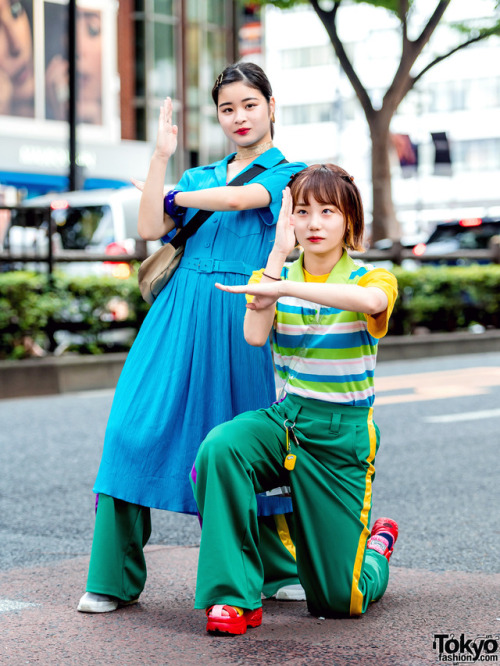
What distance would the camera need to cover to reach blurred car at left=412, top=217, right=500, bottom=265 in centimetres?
2034

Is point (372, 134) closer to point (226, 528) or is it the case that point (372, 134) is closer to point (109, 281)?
point (109, 281)

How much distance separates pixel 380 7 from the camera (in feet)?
65.5

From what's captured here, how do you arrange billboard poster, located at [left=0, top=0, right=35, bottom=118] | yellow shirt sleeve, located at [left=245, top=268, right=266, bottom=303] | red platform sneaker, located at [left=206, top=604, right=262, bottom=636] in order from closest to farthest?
red platform sneaker, located at [left=206, top=604, right=262, bottom=636] → yellow shirt sleeve, located at [left=245, top=268, right=266, bottom=303] → billboard poster, located at [left=0, top=0, right=35, bottom=118]

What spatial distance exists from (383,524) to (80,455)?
3.44 metres

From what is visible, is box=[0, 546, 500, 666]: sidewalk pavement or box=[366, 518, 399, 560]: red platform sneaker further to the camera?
box=[366, 518, 399, 560]: red platform sneaker

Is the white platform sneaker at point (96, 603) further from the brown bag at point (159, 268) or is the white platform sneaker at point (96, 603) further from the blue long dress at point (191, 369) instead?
the brown bag at point (159, 268)

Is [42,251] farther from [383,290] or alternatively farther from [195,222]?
[383,290]

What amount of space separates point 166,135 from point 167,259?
1.31ft

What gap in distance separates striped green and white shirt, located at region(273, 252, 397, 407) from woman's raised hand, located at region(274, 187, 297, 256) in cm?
21

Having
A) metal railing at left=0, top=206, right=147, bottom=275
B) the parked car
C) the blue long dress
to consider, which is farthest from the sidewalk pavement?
the parked car

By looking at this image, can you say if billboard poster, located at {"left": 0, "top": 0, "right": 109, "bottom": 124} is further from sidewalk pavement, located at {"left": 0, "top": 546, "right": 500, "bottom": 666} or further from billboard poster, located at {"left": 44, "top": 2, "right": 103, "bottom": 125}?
sidewalk pavement, located at {"left": 0, "top": 546, "right": 500, "bottom": 666}

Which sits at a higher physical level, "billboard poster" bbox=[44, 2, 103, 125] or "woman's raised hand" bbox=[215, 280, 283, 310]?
"billboard poster" bbox=[44, 2, 103, 125]

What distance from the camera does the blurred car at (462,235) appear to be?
20.3m

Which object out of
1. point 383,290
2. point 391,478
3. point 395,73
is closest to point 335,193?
point 383,290
